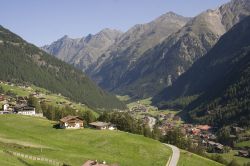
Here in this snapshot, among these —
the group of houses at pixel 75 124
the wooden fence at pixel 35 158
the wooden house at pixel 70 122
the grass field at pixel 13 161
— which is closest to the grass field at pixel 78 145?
the grass field at pixel 13 161

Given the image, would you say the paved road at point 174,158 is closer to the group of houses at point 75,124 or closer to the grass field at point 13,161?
the group of houses at point 75,124

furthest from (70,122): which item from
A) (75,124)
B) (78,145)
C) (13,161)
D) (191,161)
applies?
(13,161)

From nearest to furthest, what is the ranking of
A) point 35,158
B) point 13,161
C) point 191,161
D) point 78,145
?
1. point 13,161
2. point 35,158
3. point 78,145
4. point 191,161

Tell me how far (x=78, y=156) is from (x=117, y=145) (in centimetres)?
2749

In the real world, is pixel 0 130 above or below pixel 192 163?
above

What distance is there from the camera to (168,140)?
176 m

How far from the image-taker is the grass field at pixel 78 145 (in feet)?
346

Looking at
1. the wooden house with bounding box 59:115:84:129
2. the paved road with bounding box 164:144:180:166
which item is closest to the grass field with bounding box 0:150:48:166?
the paved road with bounding box 164:144:180:166

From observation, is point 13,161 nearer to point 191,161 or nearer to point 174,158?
point 174,158

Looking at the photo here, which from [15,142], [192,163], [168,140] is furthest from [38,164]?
[168,140]

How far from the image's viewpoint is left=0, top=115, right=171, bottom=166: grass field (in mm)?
105375

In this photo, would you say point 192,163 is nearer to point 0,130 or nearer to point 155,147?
point 155,147

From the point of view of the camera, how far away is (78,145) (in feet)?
411

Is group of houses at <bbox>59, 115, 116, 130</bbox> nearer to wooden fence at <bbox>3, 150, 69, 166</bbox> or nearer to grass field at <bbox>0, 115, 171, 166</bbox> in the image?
grass field at <bbox>0, 115, 171, 166</bbox>
